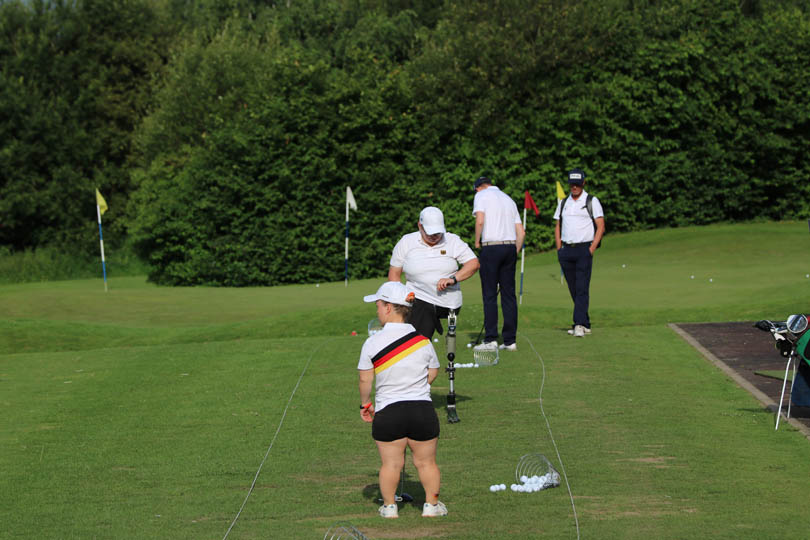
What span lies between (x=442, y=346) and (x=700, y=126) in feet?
82.2

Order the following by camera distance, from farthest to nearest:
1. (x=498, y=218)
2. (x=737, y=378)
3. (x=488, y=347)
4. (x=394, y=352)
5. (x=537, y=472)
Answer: (x=488, y=347) → (x=498, y=218) → (x=737, y=378) → (x=537, y=472) → (x=394, y=352)

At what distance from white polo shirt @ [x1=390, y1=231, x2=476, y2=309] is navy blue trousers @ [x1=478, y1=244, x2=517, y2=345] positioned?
3.05 m

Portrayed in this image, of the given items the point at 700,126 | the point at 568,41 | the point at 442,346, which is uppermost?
the point at 568,41

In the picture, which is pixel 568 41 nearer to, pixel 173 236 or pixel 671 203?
pixel 671 203

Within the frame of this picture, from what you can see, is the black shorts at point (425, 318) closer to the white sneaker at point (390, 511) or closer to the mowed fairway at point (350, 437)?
the mowed fairway at point (350, 437)

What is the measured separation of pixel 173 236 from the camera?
113 ft

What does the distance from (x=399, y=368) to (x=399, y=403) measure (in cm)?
23

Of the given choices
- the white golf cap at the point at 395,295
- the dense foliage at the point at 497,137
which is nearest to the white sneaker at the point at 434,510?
the white golf cap at the point at 395,295

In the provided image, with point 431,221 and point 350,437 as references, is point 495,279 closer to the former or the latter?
point 431,221

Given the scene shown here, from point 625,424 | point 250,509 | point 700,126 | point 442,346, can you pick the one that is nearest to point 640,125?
point 700,126

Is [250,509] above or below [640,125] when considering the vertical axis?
below

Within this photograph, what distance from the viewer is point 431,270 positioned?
947 cm

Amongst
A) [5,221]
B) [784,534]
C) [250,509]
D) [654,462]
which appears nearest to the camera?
[784,534]

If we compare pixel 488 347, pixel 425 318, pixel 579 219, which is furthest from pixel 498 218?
pixel 425 318
